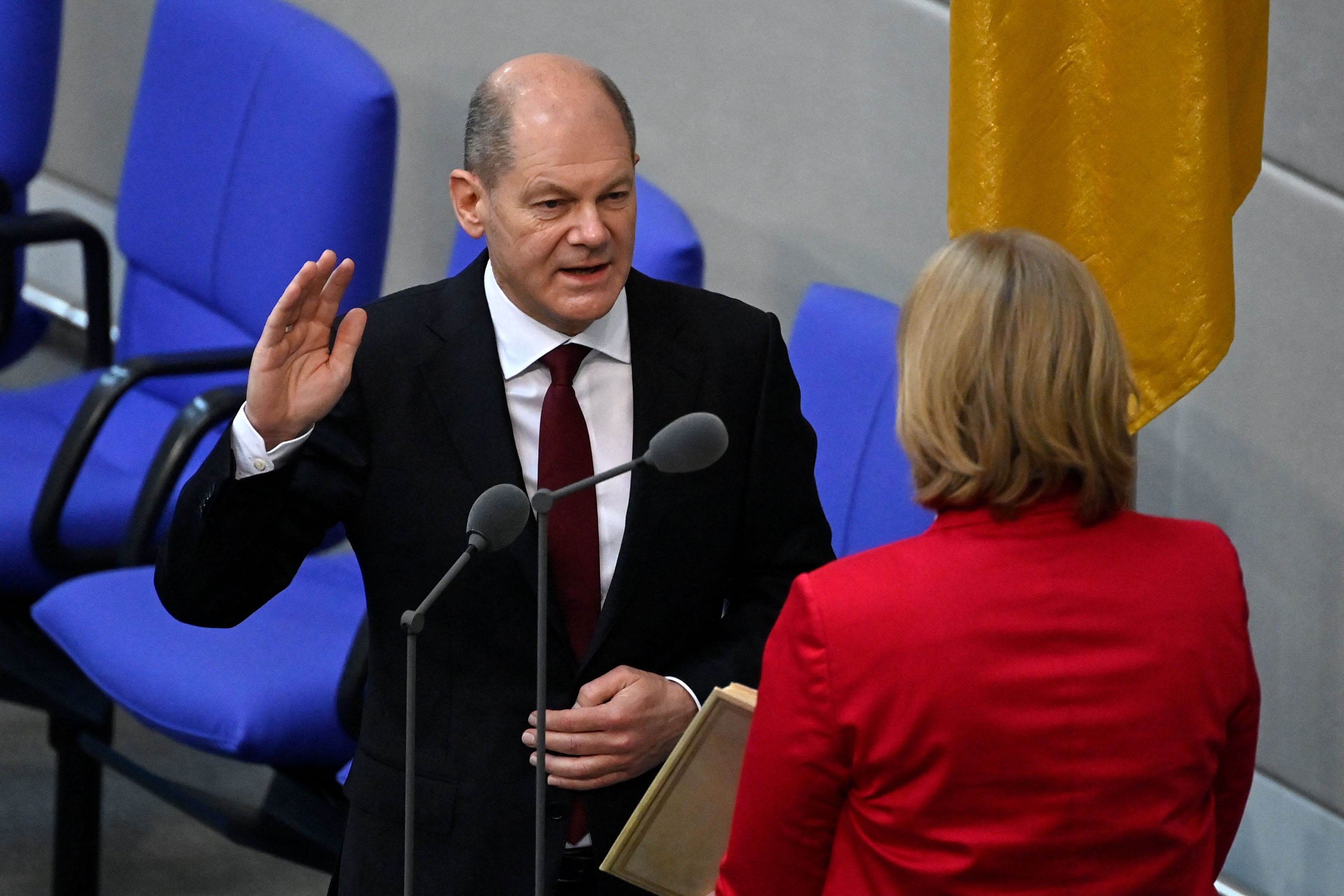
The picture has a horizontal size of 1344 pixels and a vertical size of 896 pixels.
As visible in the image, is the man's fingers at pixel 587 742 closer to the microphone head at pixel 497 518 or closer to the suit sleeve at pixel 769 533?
the suit sleeve at pixel 769 533

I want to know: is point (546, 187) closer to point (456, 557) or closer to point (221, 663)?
point (456, 557)

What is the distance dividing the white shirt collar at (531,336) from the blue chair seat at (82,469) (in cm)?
154

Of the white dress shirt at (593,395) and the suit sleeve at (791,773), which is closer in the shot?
the suit sleeve at (791,773)

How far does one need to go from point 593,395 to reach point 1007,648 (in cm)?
56

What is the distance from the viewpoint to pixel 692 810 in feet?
4.98

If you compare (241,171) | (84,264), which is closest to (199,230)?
(241,171)

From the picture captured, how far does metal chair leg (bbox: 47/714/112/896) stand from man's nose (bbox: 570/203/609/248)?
161 cm

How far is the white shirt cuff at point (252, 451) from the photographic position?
Answer: 1562 millimetres

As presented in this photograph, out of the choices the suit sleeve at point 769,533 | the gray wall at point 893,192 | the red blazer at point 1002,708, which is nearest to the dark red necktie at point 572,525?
the suit sleeve at point 769,533

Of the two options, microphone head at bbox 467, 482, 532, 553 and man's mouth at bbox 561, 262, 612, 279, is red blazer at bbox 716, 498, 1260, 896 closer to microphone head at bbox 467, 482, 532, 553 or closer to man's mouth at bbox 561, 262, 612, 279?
microphone head at bbox 467, 482, 532, 553

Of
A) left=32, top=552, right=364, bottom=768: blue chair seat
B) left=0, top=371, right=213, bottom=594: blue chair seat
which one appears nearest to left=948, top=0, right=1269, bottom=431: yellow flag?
left=32, top=552, right=364, bottom=768: blue chair seat

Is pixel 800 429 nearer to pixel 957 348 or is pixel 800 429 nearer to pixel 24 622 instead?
pixel 957 348

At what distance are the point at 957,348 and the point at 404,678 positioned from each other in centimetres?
64

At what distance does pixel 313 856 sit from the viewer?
256 cm
